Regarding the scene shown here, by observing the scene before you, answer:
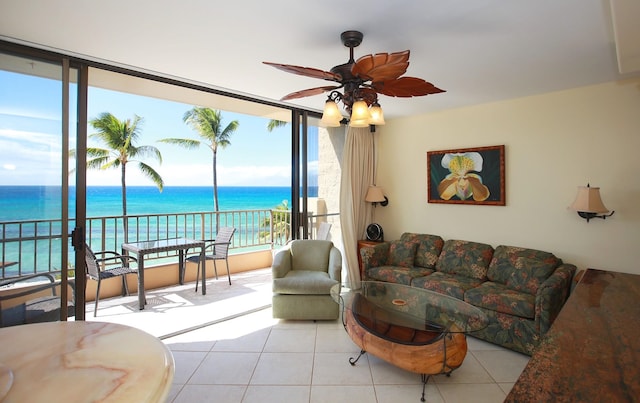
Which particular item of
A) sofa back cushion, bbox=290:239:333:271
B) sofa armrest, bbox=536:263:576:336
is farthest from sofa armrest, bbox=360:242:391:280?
sofa armrest, bbox=536:263:576:336

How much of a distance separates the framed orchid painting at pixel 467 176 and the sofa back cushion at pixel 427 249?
1.69 ft

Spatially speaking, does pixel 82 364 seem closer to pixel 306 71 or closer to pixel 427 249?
pixel 306 71

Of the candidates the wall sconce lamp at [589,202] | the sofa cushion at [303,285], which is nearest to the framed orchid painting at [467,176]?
the wall sconce lamp at [589,202]

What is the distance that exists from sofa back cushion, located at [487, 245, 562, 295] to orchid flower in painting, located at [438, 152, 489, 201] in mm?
725

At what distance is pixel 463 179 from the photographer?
4129mm

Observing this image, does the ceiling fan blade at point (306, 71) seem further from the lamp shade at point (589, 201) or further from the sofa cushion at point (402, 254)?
the sofa cushion at point (402, 254)

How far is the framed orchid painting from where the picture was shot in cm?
386

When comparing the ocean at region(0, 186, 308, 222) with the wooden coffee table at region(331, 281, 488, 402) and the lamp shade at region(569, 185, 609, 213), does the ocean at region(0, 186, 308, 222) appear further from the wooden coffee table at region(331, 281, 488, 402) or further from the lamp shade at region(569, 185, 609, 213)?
the lamp shade at region(569, 185, 609, 213)

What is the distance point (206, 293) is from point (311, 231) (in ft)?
5.35

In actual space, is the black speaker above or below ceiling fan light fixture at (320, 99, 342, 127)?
below

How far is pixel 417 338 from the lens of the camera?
2.45m

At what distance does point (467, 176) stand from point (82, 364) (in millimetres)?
4183

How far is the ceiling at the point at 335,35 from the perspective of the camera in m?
1.84

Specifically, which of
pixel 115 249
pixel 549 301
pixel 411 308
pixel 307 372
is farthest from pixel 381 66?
pixel 115 249
